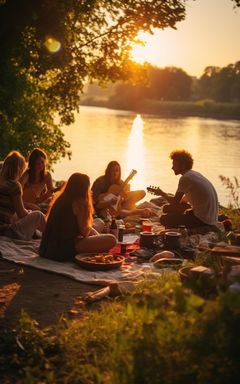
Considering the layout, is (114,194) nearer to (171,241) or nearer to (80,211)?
(171,241)

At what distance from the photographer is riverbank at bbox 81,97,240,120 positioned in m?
73.2

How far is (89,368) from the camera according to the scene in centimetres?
368

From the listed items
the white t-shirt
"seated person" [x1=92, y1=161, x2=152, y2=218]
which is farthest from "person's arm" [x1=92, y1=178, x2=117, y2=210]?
the white t-shirt

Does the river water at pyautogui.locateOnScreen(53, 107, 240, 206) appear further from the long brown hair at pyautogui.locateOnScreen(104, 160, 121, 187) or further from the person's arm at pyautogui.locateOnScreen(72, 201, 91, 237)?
the person's arm at pyautogui.locateOnScreen(72, 201, 91, 237)

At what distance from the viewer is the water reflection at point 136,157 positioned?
20150 millimetres

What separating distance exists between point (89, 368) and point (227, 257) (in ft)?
6.51

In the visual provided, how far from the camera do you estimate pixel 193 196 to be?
8.56 meters

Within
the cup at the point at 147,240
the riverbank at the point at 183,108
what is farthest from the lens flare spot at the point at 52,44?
the riverbank at the point at 183,108

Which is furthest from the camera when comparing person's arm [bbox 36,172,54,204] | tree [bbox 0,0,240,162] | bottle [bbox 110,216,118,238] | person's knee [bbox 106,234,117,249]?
tree [bbox 0,0,240,162]

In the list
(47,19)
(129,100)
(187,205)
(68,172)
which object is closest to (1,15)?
(47,19)

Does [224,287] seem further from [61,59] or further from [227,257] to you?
[61,59]

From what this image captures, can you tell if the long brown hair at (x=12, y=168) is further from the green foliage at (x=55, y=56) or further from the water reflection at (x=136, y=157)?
the water reflection at (x=136, y=157)

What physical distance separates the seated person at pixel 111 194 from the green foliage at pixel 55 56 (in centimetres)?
370

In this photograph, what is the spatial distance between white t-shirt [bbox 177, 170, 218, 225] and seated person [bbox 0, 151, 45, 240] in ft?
7.36
